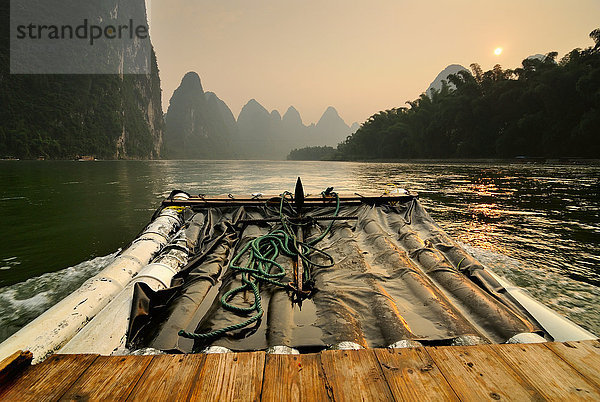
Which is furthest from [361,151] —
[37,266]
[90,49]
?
[90,49]

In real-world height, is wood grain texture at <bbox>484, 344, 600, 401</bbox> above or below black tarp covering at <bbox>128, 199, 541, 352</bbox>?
above

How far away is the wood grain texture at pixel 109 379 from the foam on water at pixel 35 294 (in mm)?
2846

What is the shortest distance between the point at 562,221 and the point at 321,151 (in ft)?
445

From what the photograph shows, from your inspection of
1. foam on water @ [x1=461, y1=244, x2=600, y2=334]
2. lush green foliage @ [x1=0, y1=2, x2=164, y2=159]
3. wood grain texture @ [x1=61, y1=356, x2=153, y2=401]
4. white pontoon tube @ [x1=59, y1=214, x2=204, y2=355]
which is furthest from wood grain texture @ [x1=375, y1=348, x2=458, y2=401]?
lush green foliage @ [x1=0, y1=2, x2=164, y2=159]

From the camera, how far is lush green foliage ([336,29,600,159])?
33.0 metres

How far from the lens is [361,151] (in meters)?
90.1

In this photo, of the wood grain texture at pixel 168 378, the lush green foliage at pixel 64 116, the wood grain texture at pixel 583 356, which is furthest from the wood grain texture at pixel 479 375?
the lush green foliage at pixel 64 116

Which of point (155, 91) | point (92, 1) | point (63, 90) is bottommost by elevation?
point (63, 90)

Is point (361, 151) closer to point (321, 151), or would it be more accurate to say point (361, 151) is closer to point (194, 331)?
point (321, 151)

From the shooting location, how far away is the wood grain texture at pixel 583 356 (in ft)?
4.82

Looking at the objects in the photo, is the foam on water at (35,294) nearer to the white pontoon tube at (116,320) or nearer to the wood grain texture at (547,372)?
the white pontoon tube at (116,320)

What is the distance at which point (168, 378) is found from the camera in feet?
4.83

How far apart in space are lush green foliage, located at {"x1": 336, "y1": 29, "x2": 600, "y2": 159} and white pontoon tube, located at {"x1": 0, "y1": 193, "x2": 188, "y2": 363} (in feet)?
142

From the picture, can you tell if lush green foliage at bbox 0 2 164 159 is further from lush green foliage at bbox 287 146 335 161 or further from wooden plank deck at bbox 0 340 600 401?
wooden plank deck at bbox 0 340 600 401
